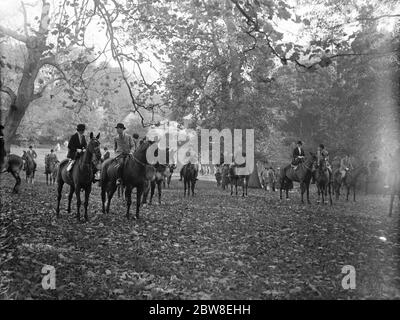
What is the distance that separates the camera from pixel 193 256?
9.07 m

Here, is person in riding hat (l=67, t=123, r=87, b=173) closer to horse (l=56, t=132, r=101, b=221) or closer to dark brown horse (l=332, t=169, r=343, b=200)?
horse (l=56, t=132, r=101, b=221)

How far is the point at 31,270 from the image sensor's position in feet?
23.7

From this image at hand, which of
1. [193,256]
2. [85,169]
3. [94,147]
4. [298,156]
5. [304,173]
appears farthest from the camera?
[298,156]

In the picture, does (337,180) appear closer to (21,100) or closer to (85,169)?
(85,169)

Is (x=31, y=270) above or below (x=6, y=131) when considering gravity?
below

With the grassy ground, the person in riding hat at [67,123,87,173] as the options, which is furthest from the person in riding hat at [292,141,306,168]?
the person in riding hat at [67,123,87,173]

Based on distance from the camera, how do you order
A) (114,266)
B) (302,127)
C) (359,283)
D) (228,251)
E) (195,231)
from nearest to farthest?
1. (359,283)
2. (114,266)
3. (228,251)
4. (195,231)
5. (302,127)

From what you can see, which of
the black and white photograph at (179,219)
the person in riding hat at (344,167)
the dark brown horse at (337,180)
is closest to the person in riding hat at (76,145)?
the black and white photograph at (179,219)

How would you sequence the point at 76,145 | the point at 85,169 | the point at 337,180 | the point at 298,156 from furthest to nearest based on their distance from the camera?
the point at 337,180 < the point at 298,156 < the point at 76,145 < the point at 85,169

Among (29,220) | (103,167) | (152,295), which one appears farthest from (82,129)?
(152,295)

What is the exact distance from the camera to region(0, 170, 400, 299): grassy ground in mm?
6613

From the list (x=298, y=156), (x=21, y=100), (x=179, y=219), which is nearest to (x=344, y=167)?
(x=298, y=156)
